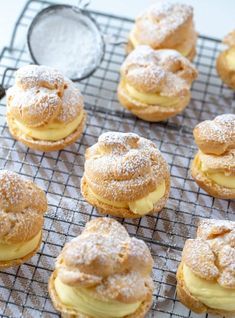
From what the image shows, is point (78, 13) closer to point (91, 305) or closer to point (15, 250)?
point (15, 250)

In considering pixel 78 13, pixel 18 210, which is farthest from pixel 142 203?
pixel 78 13

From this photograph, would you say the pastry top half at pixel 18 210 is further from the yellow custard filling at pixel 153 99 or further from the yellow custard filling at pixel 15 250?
the yellow custard filling at pixel 153 99

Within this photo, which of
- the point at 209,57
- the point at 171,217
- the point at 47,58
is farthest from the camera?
the point at 209,57

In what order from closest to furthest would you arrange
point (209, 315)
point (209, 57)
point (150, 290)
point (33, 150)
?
point (150, 290), point (209, 315), point (33, 150), point (209, 57)

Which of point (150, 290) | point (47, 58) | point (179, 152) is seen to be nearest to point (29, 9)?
point (47, 58)

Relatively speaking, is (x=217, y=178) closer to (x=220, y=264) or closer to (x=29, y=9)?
(x=220, y=264)

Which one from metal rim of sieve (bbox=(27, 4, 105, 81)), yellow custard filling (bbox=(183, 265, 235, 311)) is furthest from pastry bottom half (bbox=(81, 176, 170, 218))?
metal rim of sieve (bbox=(27, 4, 105, 81))

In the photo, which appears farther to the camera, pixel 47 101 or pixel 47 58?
pixel 47 58
